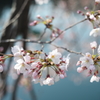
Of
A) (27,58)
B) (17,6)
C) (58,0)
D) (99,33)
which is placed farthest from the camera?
(58,0)

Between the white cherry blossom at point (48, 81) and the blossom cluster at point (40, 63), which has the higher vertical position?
the blossom cluster at point (40, 63)

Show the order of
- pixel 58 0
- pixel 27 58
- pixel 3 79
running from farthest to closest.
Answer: pixel 58 0
pixel 3 79
pixel 27 58

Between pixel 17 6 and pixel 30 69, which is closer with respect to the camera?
pixel 30 69

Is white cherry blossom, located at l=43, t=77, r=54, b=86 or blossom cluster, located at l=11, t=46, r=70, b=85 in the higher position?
blossom cluster, located at l=11, t=46, r=70, b=85

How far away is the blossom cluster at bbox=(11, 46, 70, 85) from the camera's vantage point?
741 mm

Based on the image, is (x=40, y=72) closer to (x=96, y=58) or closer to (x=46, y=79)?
(x=46, y=79)

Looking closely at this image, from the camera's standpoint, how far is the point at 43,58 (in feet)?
2.48

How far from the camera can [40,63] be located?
0.75 metres

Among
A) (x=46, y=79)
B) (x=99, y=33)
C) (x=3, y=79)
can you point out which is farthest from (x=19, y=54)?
(x=3, y=79)

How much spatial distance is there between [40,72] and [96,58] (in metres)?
0.25

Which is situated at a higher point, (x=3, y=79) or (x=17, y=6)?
(x=17, y=6)

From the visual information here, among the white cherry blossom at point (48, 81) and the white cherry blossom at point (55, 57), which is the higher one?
the white cherry blossom at point (55, 57)

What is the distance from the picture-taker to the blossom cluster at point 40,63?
2.43ft

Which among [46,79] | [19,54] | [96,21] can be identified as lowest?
[46,79]
